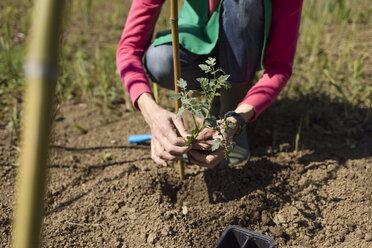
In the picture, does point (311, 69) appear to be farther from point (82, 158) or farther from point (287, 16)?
point (82, 158)

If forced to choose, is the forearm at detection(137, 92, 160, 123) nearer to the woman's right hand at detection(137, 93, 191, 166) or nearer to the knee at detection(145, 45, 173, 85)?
the woman's right hand at detection(137, 93, 191, 166)

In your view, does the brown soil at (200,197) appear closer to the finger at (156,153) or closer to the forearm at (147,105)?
the finger at (156,153)

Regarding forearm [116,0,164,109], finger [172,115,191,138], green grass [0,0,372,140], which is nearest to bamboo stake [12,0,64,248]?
finger [172,115,191,138]

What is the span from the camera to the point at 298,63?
2.51 meters

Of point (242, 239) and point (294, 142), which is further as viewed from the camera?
point (294, 142)

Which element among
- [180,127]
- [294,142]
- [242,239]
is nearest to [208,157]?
[180,127]

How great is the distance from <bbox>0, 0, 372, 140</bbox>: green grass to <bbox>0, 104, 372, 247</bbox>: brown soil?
36cm

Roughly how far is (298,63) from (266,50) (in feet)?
3.31

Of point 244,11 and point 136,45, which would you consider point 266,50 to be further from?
point 136,45

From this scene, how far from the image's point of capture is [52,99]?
62 centimetres

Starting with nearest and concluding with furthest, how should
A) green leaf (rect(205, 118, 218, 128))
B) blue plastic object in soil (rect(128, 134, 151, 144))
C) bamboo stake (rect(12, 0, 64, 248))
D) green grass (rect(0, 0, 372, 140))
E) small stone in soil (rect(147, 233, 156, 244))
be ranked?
bamboo stake (rect(12, 0, 64, 248)) < green leaf (rect(205, 118, 218, 128)) < small stone in soil (rect(147, 233, 156, 244)) < blue plastic object in soil (rect(128, 134, 151, 144)) < green grass (rect(0, 0, 372, 140))

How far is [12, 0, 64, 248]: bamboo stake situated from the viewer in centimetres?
59

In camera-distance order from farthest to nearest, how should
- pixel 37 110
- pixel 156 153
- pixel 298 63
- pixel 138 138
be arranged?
pixel 298 63
pixel 138 138
pixel 156 153
pixel 37 110

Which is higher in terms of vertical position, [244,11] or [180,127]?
[244,11]
